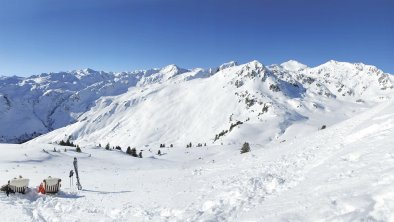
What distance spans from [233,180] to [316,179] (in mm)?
7712

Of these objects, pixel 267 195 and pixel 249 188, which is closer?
pixel 267 195

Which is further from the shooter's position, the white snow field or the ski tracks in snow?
the ski tracks in snow

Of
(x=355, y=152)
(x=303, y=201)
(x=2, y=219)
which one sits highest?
(x=355, y=152)

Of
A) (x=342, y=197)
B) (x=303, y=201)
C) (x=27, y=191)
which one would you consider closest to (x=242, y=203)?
(x=303, y=201)

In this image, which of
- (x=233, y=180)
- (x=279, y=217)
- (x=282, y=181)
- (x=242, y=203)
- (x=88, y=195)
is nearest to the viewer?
(x=279, y=217)

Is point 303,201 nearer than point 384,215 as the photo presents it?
No

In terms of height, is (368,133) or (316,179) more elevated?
(368,133)

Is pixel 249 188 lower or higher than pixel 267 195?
higher

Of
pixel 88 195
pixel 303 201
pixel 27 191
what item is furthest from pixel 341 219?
pixel 27 191

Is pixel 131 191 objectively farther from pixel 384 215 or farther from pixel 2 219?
pixel 384 215

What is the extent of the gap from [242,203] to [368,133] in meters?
14.9

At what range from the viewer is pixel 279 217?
15.8 m

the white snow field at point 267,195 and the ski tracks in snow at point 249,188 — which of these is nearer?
the white snow field at point 267,195

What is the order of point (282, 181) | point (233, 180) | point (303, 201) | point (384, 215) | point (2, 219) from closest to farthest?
point (384, 215)
point (303, 201)
point (2, 219)
point (282, 181)
point (233, 180)
